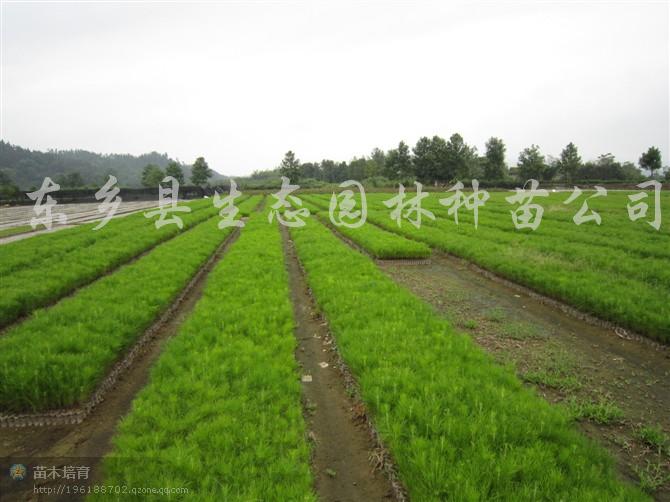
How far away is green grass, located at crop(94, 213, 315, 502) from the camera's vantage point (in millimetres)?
3129

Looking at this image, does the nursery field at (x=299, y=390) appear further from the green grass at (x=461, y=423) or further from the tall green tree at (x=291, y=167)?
the tall green tree at (x=291, y=167)

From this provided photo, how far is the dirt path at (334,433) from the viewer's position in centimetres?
345

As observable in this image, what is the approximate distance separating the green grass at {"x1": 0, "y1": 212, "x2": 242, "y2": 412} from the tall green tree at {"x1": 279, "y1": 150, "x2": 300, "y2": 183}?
8736 centimetres

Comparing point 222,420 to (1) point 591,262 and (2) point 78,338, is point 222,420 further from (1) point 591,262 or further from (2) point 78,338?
(1) point 591,262

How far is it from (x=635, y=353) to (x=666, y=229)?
15560 mm

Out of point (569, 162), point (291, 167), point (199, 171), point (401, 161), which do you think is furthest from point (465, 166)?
point (199, 171)

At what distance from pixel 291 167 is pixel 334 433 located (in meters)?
95.3

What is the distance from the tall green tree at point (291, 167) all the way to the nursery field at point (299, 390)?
86878 mm

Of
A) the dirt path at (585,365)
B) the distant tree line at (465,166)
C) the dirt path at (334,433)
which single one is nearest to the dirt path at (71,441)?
the dirt path at (334,433)

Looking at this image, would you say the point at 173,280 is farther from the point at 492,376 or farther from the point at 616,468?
the point at 616,468

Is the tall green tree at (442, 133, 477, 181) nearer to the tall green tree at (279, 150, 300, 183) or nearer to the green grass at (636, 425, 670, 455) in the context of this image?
the tall green tree at (279, 150, 300, 183)

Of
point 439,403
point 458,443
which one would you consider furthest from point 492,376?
point 458,443

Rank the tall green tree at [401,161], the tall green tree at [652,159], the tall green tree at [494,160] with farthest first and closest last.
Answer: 1. the tall green tree at [401,161]
2. the tall green tree at [494,160]
3. the tall green tree at [652,159]

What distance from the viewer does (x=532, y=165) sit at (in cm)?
7831
